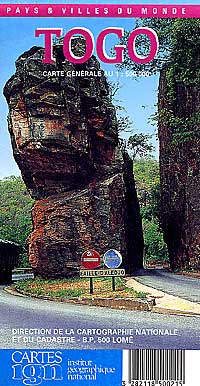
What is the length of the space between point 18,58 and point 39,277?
0.42m

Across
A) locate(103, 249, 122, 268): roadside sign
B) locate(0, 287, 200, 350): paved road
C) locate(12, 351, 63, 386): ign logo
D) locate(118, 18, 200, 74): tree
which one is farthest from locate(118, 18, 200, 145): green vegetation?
locate(12, 351, 63, 386): ign logo

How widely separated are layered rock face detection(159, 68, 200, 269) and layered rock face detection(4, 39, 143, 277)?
72mm

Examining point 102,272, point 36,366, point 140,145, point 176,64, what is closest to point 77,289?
point 102,272

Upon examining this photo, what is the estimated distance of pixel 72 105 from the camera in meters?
1.58

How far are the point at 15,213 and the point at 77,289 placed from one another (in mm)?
191

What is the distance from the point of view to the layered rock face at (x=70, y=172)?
1556 mm

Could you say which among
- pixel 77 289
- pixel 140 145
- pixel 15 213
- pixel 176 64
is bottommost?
pixel 77 289

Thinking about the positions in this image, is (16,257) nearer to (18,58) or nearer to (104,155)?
(104,155)

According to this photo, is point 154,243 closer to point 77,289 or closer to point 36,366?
point 77,289

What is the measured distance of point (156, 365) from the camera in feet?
4.73

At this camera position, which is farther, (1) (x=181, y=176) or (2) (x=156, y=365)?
(1) (x=181, y=176)

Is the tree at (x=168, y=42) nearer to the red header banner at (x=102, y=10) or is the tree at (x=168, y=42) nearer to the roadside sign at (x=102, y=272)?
the red header banner at (x=102, y=10)

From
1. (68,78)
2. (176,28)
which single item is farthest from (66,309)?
(176,28)

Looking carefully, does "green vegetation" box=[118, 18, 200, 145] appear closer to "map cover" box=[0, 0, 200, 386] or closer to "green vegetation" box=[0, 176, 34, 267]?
"map cover" box=[0, 0, 200, 386]
